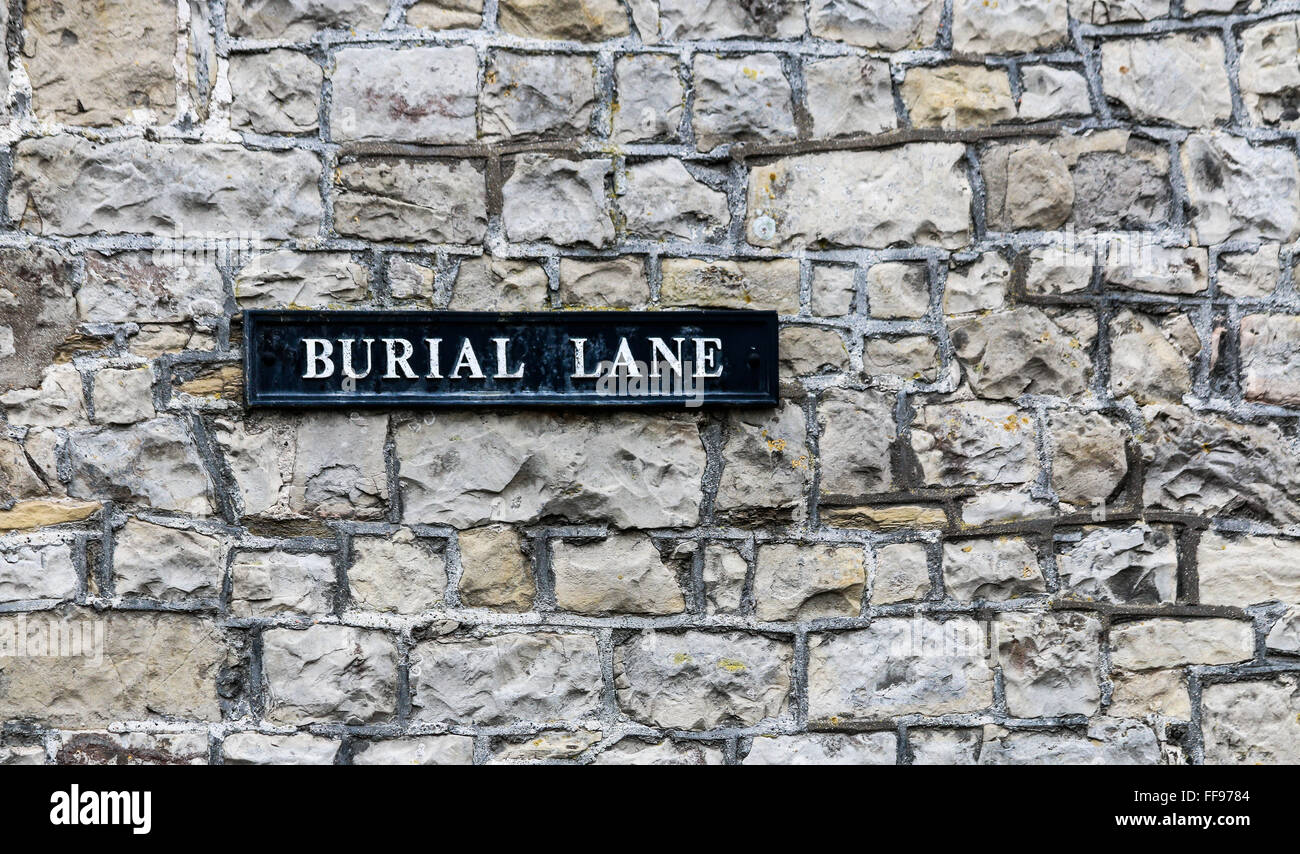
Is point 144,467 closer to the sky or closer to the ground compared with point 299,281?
closer to the ground

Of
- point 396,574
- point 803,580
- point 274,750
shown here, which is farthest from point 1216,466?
point 274,750

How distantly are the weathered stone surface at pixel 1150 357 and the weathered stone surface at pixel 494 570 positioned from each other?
165cm

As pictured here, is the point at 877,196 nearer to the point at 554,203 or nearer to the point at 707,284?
the point at 707,284

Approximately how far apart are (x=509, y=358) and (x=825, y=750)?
52.2 inches

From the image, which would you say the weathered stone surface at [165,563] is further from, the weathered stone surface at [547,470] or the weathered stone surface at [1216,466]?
the weathered stone surface at [1216,466]

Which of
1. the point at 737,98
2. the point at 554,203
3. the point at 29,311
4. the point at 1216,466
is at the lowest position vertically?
the point at 1216,466

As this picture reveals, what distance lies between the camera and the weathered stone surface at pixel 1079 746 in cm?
271

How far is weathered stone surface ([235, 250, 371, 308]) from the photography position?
2639 mm

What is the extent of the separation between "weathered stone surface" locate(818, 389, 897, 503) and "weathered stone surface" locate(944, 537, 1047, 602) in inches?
11.2

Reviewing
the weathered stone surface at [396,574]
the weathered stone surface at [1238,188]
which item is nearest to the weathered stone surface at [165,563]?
the weathered stone surface at [396,574]

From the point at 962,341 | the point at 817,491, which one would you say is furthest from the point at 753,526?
the point at 962,341

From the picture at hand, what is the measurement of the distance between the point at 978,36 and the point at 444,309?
1594mm

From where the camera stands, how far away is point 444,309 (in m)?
2.64

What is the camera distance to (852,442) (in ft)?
8.86
